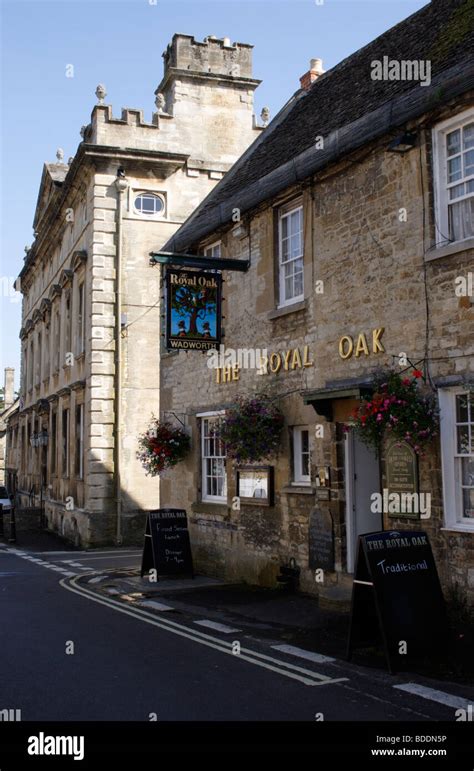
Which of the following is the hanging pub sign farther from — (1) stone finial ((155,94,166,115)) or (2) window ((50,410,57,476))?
(2) window ((50,410,57,476))

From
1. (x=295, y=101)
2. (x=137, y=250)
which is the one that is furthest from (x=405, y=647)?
(x=137, y=250)

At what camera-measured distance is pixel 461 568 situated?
8844 millimetres

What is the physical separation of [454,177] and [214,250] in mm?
6803

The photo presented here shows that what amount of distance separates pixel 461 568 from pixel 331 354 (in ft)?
12.3

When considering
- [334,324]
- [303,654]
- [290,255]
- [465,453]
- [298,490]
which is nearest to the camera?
[303,654]

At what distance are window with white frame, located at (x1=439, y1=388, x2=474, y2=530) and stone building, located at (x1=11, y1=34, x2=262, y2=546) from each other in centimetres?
1482

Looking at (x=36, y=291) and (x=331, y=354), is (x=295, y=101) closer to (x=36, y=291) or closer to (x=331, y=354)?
(x=331, y=354)

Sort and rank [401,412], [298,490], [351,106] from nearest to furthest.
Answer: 1. [401,412]
2. [298,490]
3. [351,106]

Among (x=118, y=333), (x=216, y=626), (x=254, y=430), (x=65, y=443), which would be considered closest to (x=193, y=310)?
(x=254, y=430)

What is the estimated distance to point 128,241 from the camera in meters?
23.6

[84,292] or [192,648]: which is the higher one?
[84,292]

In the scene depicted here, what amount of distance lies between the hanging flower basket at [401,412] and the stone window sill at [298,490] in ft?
7.54

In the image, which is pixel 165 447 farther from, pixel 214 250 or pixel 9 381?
pixel 9 381

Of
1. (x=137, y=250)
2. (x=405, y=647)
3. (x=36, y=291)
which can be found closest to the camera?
(x=405, y=647)
